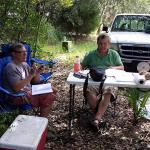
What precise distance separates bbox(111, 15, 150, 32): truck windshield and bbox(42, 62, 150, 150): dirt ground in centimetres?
→ 348

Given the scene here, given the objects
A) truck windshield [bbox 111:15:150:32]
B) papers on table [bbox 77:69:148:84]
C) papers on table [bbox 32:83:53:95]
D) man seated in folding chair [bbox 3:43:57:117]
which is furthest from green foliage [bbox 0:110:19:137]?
truck windshield [bbox 111:15:150:32]

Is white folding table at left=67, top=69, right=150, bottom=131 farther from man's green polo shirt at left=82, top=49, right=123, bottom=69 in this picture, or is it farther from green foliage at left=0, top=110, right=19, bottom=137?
green foliage at left=0, top=110, right=19, bottom=137

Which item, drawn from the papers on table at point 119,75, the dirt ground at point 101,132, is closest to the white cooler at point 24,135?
the dirt ground at point 101,132

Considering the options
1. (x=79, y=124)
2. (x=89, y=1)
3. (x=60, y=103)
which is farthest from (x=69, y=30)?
(x=79, y=124)

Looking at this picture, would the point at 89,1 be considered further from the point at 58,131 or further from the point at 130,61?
the point at 58,131

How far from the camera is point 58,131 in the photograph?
17.3 feet

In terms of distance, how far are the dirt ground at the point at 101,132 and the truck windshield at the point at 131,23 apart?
3484mm

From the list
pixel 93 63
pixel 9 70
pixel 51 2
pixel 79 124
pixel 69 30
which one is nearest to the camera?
pixel 9 70

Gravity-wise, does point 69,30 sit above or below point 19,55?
below

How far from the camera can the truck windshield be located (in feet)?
31.9

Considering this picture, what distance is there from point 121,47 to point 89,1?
32.1 ft

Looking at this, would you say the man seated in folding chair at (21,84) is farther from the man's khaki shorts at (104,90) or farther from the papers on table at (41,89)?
the man's khaki shorts at (104,90)

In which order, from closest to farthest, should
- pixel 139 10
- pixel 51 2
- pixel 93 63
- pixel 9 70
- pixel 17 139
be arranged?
pixel 17 139 → pixel 9 70 → pixel 93 63 → pixel 51 2 → pixel 139 10

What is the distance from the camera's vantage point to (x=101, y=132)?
532 centimetres
